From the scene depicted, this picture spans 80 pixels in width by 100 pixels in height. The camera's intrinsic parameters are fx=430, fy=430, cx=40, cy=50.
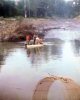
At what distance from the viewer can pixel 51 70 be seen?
2715 mm

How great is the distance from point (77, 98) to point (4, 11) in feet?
2.58

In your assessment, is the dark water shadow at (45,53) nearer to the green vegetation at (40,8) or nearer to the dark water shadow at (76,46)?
the dark water shadow at (76,46)

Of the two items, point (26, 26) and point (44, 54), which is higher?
point (26, 26)

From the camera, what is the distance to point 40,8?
2.86 meters

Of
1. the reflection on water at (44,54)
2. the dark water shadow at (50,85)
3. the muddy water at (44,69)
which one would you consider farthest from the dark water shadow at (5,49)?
the dark water shadow at (50,85)

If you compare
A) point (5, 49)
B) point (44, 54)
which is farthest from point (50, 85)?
point (5, 49)

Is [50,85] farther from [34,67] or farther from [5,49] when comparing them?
[5,49]

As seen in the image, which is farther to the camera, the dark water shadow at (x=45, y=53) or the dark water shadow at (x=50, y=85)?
the dark water shadow at (x=45, y=53)

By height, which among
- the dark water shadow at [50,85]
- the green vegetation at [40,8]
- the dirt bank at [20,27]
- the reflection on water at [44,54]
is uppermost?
the green vegetation at [40,8]

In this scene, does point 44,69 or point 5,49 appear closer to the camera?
point 44,69

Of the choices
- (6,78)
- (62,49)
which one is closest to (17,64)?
(6,78)

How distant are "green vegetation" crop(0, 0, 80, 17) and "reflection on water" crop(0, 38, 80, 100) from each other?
0.19 m

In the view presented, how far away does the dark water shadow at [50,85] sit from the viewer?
262cm

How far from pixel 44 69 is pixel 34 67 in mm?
69
